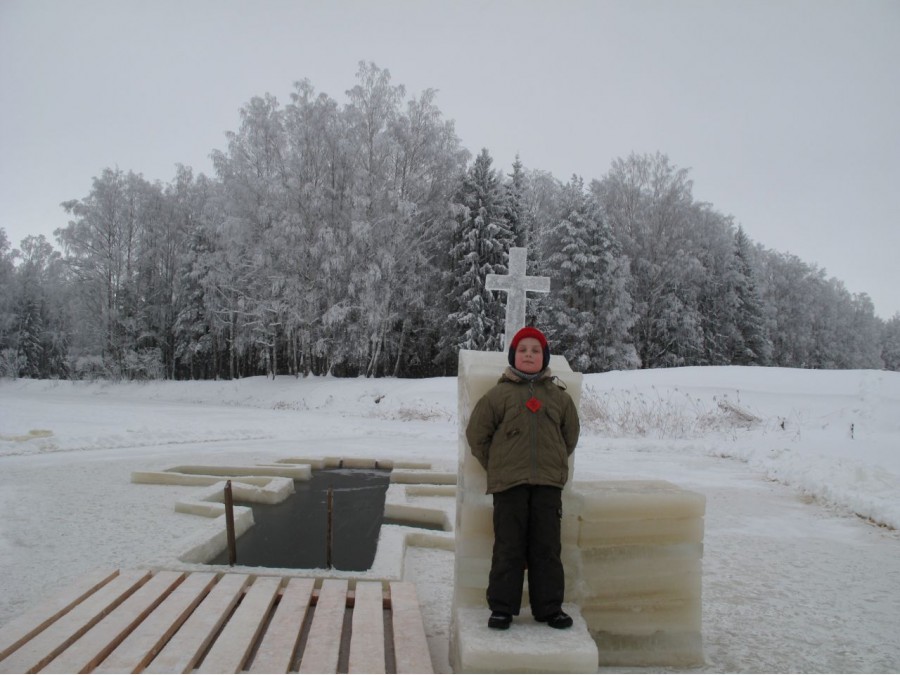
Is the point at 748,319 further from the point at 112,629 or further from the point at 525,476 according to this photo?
the point at 112,629

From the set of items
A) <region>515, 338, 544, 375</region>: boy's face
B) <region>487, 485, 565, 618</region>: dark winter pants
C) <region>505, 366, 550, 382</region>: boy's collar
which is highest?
<region>515, 338, 544, 375</region>: boy's face

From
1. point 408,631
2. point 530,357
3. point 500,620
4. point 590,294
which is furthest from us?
point 590,294

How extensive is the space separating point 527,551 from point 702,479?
5.87 m

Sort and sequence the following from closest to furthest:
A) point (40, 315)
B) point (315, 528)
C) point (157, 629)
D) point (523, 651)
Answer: point (523, 651) < point (157, 629) < point (315, 528) < point (40, 315)

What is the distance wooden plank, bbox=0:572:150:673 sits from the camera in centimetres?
267

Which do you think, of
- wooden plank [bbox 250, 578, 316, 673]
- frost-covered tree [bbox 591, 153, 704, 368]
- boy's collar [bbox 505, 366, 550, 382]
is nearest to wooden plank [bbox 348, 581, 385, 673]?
wooden plank [bbox 250, 578, 316, 673]

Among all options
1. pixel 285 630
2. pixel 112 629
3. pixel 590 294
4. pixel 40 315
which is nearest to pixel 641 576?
pixel 285 630

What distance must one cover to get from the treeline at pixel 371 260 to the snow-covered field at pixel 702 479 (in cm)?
862

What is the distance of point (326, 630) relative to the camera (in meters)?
3.07

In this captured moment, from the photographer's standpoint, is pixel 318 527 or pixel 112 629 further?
pixel 318 527

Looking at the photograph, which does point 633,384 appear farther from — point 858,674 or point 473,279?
point 858,674

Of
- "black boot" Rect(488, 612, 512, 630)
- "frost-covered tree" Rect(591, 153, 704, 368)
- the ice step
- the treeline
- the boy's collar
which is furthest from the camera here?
"frost-covered tree" Rect(591, 153, 704, 368)

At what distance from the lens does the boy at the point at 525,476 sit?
2707 millimetres

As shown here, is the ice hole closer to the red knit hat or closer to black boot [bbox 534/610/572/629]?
black boot [bbox 534/610/572/629]
